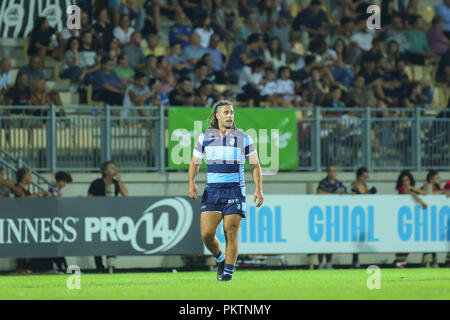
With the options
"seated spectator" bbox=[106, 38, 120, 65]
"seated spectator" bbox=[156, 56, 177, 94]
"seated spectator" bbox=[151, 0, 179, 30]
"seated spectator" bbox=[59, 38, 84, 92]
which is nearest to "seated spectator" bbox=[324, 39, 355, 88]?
"seated spectator" bbox=[151, 0, 179, 30]

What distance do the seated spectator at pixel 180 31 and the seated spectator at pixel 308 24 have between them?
284 cm

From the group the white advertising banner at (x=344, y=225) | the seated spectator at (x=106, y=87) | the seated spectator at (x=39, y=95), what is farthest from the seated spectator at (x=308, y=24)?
the seated spectator at (x=39, y=95)

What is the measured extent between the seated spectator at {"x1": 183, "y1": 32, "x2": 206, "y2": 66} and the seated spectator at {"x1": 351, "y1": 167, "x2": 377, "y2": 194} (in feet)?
15.9

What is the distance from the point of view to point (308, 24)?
25.1 meters

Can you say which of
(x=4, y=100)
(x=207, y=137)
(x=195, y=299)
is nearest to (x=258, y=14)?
(x=4, y=100)

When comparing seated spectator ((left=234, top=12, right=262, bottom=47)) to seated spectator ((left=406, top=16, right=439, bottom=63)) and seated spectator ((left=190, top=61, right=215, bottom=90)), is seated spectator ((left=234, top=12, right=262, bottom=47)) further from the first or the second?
seated spectator ((left=406, top=16, right=439, bottom=63))

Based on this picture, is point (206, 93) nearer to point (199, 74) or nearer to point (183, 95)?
point (183, 95)

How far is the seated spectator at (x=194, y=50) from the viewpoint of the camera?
23156 mm

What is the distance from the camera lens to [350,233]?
63.1 ft

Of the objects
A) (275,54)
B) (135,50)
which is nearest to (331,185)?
(275,54)

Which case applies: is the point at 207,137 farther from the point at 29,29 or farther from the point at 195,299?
the point at 29,29

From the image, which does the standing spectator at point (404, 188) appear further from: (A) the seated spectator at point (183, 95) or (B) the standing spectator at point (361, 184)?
(A) the seated spectator at point (183, 95)

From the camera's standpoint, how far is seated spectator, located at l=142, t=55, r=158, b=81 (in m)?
22.2

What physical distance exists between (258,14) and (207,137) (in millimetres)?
12246
